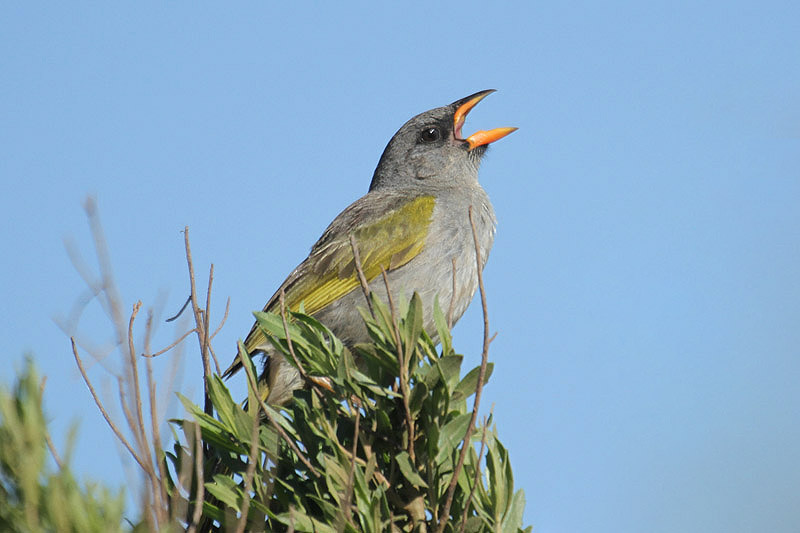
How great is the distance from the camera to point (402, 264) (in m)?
5.18

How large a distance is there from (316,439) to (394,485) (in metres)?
0.26

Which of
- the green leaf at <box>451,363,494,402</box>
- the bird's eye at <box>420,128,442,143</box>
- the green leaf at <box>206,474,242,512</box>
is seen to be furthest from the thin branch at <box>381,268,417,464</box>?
the bird's eye at <box>420,128,442,143</box>

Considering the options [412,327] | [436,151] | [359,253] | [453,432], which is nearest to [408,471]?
[453,432]

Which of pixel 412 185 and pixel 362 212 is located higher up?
pixel 412 185

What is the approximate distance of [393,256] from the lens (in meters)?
5.19

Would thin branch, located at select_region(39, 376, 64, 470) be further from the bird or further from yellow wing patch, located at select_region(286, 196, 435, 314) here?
yellow wing patch, located at select_region(286, 196, 435, 314)

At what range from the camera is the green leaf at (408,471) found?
226cm

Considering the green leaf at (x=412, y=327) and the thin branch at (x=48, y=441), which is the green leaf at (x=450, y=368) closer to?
the green leaf at (x=412, y=327)

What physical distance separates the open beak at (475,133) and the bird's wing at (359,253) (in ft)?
3.40

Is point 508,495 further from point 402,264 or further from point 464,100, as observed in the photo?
point 464,100

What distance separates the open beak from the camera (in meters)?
6.42

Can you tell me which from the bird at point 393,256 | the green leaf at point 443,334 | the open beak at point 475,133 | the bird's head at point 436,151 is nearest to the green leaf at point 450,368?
the green leaf at point 443,334

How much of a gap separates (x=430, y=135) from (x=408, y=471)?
4.67 m

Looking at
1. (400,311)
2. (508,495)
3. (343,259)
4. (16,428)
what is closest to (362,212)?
(343,259)
